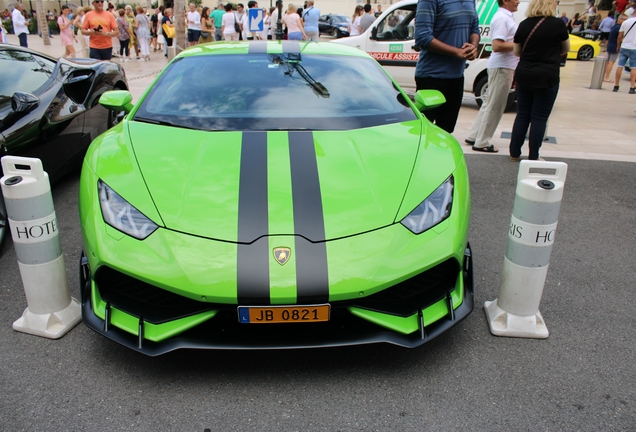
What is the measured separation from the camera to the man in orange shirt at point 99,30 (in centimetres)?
914

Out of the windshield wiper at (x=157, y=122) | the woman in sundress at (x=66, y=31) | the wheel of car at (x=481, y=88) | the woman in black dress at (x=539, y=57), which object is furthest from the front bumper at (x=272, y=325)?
the woman in sundress at (x=66, y=31)

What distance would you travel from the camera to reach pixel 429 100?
367 cm

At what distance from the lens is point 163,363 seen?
8.11 ft

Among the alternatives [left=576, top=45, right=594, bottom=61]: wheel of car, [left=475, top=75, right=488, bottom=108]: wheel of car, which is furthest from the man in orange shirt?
[left=576, top=45, right=594, bottom=61]: wheel of car

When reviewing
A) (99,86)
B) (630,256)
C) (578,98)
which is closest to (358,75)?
(630,256)

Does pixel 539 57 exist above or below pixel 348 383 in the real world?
above

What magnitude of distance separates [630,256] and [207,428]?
3.14 metres

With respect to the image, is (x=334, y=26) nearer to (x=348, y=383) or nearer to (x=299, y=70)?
(x=299, y=70)

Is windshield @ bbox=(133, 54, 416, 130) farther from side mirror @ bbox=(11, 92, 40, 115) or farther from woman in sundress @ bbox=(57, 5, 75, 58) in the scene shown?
woman in sundress @ bbox=(57, 5, 75, 58)

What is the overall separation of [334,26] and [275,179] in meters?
27.4

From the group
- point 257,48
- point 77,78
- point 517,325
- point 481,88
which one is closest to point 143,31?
point 481,88

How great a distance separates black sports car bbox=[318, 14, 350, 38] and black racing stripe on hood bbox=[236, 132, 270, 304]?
26348mm

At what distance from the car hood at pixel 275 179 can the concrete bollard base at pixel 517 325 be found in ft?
2.94

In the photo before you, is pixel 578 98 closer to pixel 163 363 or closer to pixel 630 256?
pixel 630 256
